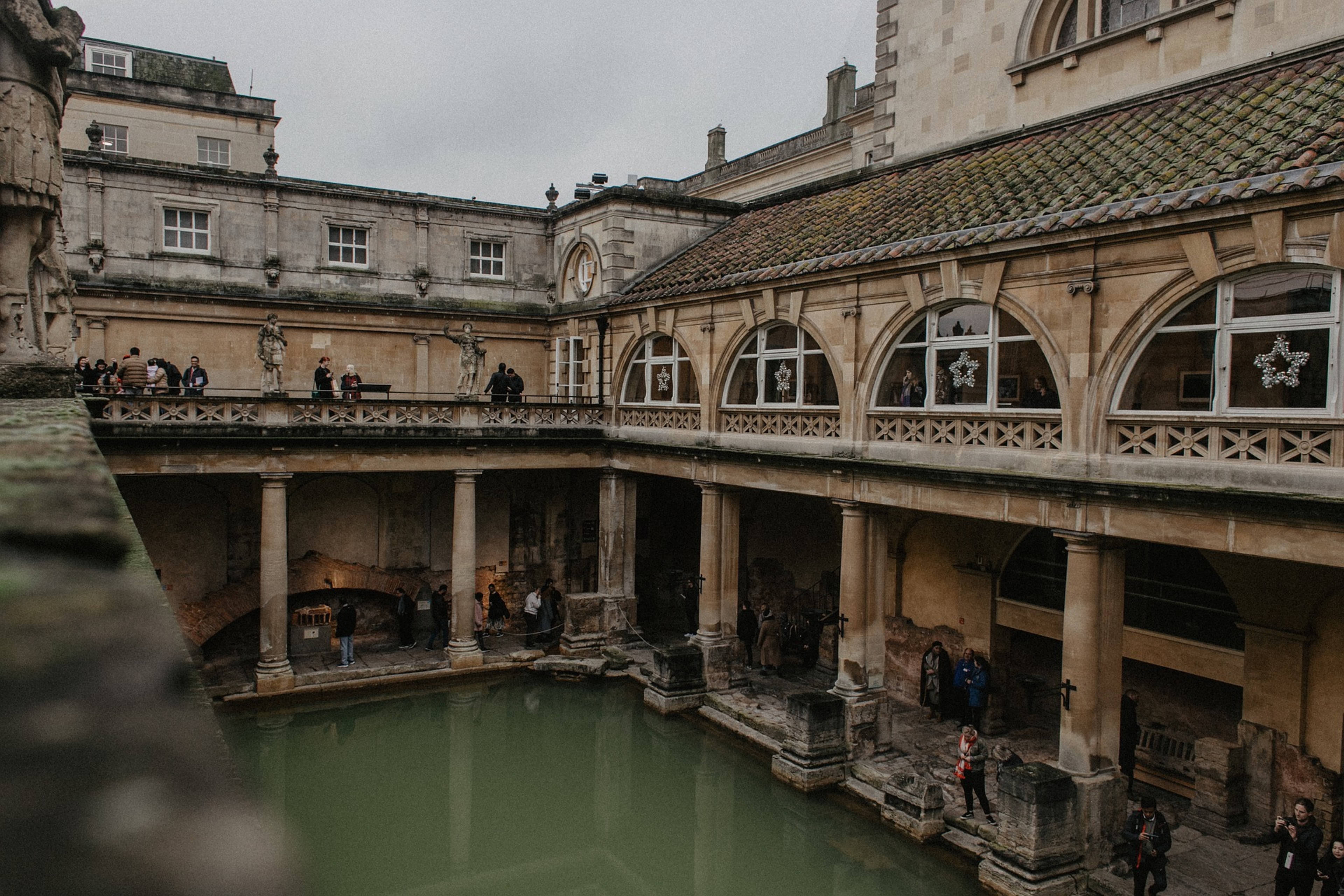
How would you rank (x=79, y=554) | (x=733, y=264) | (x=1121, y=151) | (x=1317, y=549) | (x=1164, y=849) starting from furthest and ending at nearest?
(x=733, y=264) → (x=1121, y=151) → (x=1164, y=849) → (x=1317, y=549) → (x=79, y=554)

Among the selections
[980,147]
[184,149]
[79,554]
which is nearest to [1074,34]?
[980,147]

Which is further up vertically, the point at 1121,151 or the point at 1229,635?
the point at 1121,151

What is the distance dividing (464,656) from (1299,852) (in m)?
16.5

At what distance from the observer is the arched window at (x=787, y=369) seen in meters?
17.7

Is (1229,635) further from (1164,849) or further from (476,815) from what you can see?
(476,815)

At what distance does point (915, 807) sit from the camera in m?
13.9

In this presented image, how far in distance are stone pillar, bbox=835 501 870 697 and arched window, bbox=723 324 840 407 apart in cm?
223

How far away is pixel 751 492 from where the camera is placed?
2527 cm

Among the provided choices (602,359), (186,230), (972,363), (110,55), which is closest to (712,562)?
(602,359)

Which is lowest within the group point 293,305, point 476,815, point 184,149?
point 476,815

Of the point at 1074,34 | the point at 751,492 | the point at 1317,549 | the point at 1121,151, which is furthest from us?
the point at 751,492

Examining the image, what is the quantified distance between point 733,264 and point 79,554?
19310mm

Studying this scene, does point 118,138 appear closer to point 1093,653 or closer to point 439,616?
point 439,616

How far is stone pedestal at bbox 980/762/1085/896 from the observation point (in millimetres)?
11938
